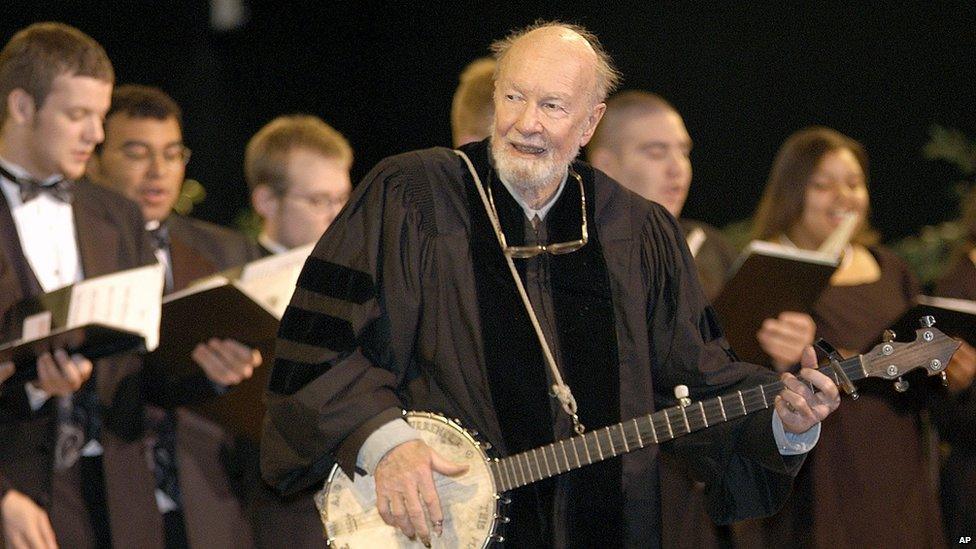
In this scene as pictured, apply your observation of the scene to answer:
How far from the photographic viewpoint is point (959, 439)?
560cm

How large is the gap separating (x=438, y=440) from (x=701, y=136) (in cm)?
591

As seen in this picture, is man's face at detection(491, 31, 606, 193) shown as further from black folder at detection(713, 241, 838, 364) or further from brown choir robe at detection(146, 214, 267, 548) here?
brown choir robe at detection(146, 214, 267, 548)

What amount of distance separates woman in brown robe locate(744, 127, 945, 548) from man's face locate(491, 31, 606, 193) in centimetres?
258

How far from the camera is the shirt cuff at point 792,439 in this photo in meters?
3.02

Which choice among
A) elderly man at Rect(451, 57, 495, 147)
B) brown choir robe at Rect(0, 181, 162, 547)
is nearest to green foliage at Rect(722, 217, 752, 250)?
elderly man at Rect(451, 57, 495, 147)

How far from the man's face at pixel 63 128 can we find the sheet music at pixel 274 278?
2.14ft

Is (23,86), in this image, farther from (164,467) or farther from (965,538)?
(965,538)

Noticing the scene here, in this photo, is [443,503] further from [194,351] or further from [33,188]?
[33,188]

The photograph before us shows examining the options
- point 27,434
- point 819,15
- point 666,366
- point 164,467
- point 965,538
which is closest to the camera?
point 666,366

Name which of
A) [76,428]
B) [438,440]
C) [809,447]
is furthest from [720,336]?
[76,428]

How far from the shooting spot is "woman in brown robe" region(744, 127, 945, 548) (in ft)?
17.7

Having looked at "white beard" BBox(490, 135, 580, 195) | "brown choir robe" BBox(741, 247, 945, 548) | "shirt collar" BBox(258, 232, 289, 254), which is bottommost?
"brown choir robe" BBox(741, 247, 945, 548)

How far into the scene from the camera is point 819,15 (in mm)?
8211

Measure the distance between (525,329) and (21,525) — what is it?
1.93 metres
